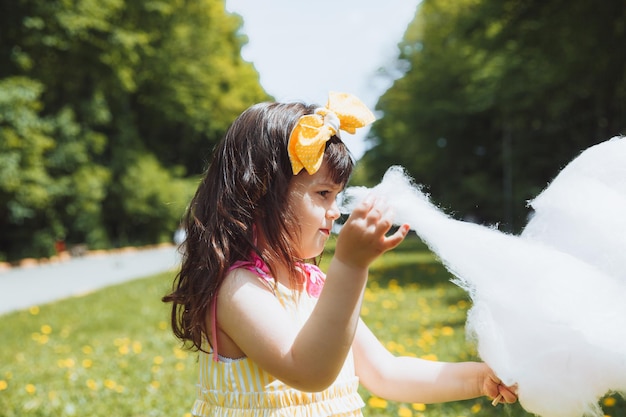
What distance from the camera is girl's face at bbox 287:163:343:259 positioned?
1.74m

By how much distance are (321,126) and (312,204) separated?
0.20 m

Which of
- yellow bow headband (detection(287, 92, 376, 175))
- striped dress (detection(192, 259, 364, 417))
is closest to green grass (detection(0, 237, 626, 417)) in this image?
striped dress (detection(192, 259, 364, 417))

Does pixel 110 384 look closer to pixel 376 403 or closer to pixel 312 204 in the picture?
pixel 376 403

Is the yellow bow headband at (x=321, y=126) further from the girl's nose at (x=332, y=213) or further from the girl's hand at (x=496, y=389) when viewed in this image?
the girl's hand at (x=496, y=389)

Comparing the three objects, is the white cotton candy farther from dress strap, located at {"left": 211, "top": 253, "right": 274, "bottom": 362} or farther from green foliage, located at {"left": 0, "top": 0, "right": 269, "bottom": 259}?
green foliage, located at {"left": 0, "top": 0, "right": 269, "bottom": 259}

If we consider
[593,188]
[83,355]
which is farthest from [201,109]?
[593,188]

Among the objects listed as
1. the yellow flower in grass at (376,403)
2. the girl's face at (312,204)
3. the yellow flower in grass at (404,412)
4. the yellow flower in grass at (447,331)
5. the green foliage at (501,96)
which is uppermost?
the green foliage at (501,96)

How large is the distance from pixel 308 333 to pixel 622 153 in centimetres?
87

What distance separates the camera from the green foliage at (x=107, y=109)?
1716 cm

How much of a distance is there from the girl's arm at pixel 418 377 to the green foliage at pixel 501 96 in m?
3.76

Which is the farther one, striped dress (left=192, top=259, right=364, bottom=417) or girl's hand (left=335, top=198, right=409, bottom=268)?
striped dress (left=192, top=259, right=364, bottom=417)

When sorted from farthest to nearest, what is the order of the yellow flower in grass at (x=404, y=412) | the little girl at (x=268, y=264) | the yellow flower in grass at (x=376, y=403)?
the yellow flower in grass at (x=376, y=403)
the yellow flower in grass at (x=404, y=412)
the little girl at (x=268, y=264)

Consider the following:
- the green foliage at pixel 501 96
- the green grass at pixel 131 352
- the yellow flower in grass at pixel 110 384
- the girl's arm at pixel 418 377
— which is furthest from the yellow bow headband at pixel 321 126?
the green foliage at pixel 501 96

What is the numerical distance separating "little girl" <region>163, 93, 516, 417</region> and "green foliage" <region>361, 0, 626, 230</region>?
3.93m
